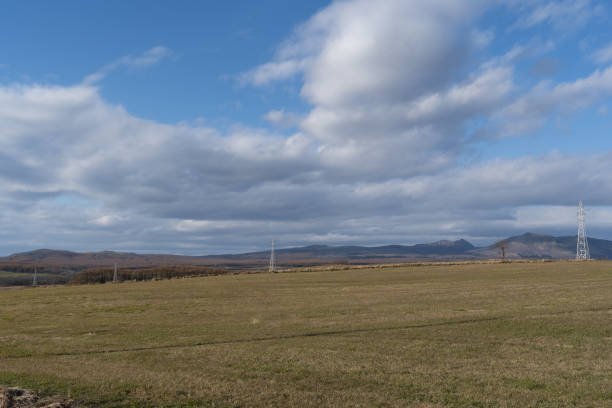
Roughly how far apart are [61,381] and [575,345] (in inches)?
627

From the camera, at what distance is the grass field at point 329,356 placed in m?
10.6

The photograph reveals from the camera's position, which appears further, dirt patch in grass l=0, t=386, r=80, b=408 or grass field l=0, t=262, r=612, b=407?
grass field l=0, t=262, r=612, b=407

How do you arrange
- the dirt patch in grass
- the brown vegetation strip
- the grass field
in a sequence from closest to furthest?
1. the dirt patch in grass
2. the grass field
3. the brown vegetation strip

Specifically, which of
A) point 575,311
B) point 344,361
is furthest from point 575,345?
point 575,311

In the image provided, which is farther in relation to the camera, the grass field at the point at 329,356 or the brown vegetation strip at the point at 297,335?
the brown vegetation strip at the point at 297,335

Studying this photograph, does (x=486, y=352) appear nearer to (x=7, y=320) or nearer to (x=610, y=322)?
(x=610, y=322)

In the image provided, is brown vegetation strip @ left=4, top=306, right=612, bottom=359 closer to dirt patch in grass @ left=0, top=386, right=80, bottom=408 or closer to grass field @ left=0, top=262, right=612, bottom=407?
grass field @ left=0, top=262, right=612, bottom=407

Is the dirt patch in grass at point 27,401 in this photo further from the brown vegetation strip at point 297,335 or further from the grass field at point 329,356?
the brown vegetation strip at point 297,335

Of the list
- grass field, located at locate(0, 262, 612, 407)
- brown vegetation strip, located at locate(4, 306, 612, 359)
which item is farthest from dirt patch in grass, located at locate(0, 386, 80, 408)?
brown vegetation strip, located at locate(4, 306, 612, 359)

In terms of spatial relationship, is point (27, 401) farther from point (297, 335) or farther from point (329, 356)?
point (297, 335)

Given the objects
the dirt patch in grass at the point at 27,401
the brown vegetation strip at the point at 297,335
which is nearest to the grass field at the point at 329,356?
the brown vegetation strip at the point at 297,335

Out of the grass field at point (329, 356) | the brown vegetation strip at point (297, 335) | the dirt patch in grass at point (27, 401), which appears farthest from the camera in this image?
the brown vegetation strip at point (297, 335)

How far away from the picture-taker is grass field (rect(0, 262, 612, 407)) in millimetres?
10570

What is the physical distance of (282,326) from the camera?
22.4 m
